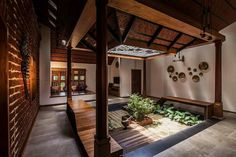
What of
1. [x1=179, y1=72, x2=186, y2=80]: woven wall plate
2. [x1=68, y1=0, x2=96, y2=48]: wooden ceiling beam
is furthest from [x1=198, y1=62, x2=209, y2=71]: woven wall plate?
[x1=68, y1=0, x2=96, y2=48]: wooden ceiling beam

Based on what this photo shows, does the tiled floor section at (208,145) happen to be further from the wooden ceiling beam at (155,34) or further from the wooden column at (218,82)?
the wooden ceiling beam at (155,34)

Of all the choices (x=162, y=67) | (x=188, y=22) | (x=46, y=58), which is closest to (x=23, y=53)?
(x=188, y=22)

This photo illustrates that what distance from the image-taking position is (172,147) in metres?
2.49

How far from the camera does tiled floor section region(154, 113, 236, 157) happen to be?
7.44 feet

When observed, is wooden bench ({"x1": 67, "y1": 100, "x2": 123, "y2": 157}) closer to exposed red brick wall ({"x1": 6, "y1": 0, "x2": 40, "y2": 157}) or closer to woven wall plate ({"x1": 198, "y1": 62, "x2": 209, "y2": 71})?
exposed red brick wall ({"x1": 6, "y1": 0, "x2": 40, "y2": 157})

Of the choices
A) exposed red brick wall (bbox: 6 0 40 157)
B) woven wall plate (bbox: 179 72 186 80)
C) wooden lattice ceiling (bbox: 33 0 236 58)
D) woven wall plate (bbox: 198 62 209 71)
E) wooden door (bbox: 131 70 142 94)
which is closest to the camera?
exposed red brick wall (bbox: 6 0 40 157)

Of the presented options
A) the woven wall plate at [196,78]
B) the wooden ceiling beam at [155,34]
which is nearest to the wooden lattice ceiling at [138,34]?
the wooden ceiling beam at [155,34]

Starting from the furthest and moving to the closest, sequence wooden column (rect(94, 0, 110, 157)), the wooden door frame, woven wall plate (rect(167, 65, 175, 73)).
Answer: woven wall plate (rect(167, 65, 175, 73)) → wooden column (rect(94, 0, 110, 157)) → the wooden door frame

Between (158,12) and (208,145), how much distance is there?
111 inches

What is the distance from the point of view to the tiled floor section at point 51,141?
2262mm

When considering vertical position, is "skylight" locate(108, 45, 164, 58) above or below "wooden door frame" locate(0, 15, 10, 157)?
above

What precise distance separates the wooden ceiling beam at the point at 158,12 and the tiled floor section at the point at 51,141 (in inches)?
106

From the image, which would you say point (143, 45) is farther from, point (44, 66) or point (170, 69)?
point (44, 66)

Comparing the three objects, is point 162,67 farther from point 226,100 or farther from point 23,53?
point 23,53
